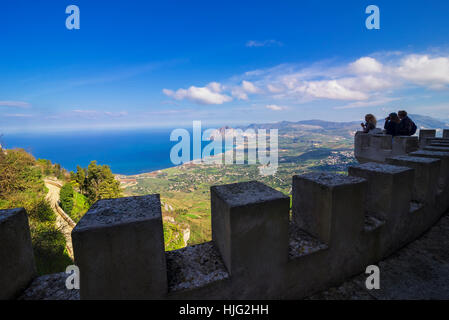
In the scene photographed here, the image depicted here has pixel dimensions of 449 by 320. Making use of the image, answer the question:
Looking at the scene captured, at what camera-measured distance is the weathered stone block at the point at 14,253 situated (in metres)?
1.41

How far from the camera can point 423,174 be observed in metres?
3.09

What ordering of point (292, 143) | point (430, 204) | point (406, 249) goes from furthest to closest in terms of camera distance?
point (292, 143)
point (430, 204)
point (406, 249)

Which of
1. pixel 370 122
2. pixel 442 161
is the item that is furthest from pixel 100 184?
pixel 442 161

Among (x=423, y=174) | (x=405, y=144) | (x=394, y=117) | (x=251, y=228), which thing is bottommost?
(x=251, y=228)

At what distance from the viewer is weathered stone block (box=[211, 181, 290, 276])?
5.37 feet

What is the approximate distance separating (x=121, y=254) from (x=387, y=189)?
281 cm

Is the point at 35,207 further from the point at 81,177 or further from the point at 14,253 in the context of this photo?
the point at 14,253

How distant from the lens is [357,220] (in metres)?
2.25

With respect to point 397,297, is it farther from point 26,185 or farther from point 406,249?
point 26,185

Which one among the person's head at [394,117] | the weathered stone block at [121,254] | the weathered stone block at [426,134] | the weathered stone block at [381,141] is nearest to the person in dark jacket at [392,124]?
the person's head at [394,117]

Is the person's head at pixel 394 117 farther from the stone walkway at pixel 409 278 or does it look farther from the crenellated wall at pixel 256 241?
the crenellated wall at pixel 256 241

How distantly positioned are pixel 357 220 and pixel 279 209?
1.08 metres
